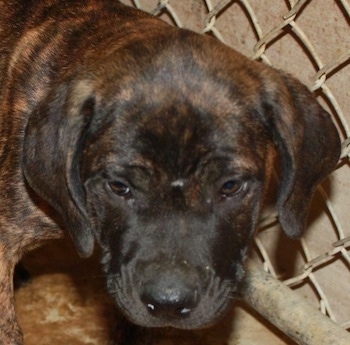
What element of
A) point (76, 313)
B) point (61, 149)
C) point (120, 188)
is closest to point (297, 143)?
point (120, 188)

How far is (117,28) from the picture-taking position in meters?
4.59

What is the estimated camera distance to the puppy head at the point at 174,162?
3951 millimetres

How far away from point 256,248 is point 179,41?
2.10m

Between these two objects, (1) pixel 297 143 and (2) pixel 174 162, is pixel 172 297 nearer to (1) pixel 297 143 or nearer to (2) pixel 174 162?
(2) pixel 174 162

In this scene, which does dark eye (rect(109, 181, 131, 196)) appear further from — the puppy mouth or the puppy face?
the puppy mouth

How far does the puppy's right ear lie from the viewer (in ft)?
13.7

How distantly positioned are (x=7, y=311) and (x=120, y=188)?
101cm

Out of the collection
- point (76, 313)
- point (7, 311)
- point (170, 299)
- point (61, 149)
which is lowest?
point (76, 313)

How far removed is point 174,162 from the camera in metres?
3.96

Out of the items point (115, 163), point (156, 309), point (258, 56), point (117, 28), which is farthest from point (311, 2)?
point (156, 309)

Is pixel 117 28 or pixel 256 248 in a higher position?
pixel 117 28

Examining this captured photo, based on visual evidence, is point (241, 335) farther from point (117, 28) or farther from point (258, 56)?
point (117, 28)

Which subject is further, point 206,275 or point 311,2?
point 311,2

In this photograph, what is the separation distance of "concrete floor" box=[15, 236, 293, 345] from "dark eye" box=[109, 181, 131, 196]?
1495mm
